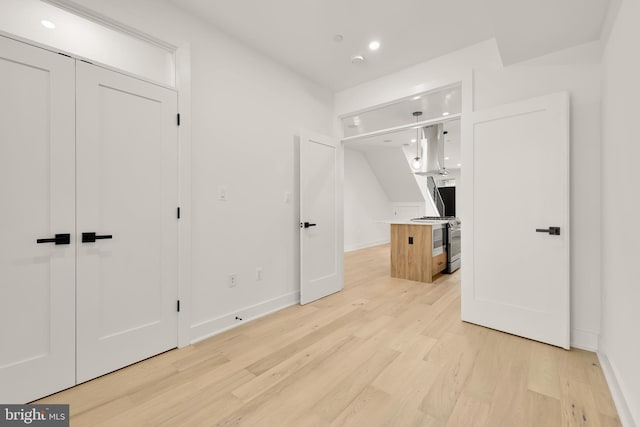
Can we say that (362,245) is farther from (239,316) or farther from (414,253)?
(239,316)

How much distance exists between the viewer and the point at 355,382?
1.81 meters

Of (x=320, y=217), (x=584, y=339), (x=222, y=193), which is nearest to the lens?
(x=584, y=339)

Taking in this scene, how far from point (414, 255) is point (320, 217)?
1.86 metres

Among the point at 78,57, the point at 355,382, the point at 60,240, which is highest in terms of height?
the point at 78,57

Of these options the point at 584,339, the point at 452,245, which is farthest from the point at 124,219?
the point at 452,245

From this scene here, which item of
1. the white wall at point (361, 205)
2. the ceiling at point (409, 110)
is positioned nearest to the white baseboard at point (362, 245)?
the white wall at point (361, 205)

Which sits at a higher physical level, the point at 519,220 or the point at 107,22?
the point at 107,22

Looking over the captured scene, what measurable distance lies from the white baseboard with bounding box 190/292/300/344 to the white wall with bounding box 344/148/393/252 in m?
4.13

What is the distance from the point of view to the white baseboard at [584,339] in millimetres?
2188

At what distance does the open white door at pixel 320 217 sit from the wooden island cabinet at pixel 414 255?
4.09 ft

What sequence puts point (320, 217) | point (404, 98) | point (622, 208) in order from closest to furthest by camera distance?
point (622, 208) → point (404, 98) → point (320, 217)

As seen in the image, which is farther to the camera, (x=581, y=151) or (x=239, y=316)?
(x=239, y=316)

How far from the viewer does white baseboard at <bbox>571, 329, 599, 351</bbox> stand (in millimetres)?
2188

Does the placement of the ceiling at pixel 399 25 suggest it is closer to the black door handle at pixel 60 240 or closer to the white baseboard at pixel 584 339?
the black door handle at pixel 60 240
